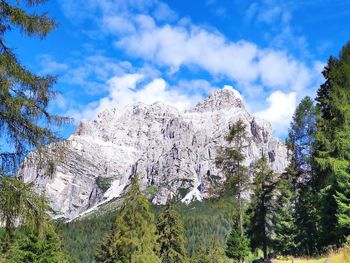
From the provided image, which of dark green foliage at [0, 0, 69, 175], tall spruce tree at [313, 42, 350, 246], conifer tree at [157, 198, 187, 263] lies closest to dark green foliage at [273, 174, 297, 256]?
tall spruce tree at [313, 42, 350, 246]

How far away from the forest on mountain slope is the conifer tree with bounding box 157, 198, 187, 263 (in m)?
0.12

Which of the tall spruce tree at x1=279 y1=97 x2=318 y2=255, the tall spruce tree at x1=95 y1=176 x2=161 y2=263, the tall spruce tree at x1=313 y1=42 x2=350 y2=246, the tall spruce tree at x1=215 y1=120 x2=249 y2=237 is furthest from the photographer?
the tall spruce tree at x1=279 y1=97 x2=318 y2=255

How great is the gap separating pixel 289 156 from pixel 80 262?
15846cm

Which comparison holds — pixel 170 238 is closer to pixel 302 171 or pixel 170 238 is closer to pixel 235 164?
pixel 302 171

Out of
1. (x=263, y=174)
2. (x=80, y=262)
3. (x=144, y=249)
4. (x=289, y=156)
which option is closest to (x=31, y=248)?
(x=144, y=249)

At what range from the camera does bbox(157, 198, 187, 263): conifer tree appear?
49781mm

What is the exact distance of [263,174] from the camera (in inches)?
1598

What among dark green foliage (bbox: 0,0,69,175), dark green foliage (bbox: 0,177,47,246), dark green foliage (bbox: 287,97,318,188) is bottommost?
dark green foliage (bbox: 0,177,47,246)

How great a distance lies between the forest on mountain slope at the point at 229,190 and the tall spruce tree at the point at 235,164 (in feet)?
0.24

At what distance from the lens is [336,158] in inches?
1047

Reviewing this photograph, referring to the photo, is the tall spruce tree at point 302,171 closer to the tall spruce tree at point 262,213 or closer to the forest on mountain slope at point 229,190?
the forest on mountain slope at point 229,190

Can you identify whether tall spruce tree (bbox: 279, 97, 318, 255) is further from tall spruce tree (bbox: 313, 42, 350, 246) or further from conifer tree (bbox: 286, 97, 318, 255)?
tall spruce tree (bbox: 313, 42, 350, 246)

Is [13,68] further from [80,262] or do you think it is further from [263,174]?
[80,262]

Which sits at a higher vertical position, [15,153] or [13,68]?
[13,68]
